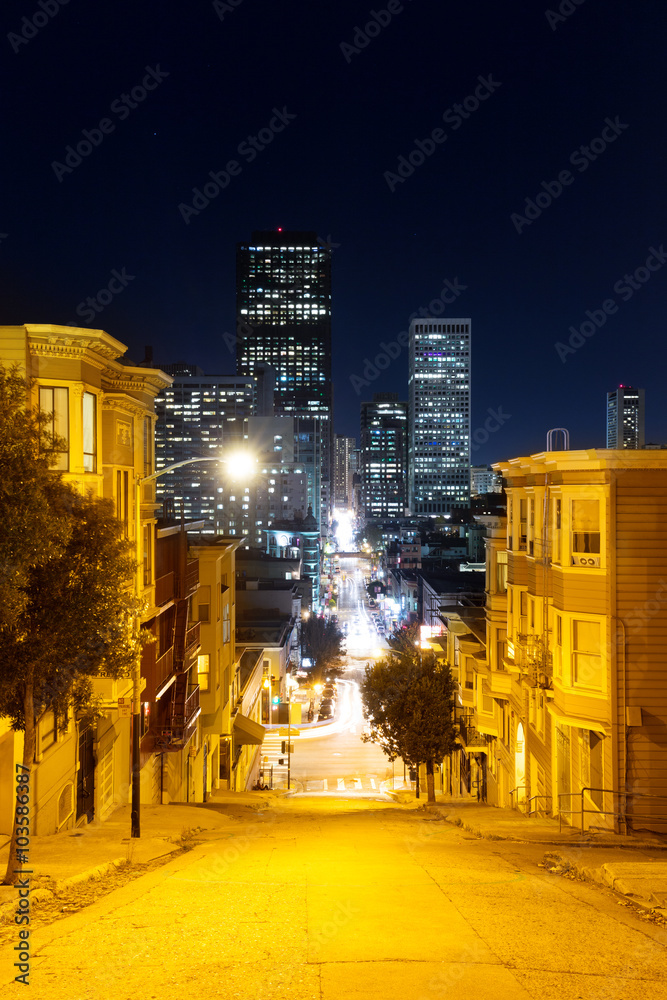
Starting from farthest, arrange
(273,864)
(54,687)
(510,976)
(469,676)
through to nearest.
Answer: (469,676) → (273,864) → (54,687) → (510,976)

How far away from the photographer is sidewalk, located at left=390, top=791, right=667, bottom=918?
1070 centimetres

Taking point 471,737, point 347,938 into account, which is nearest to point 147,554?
point 347,938

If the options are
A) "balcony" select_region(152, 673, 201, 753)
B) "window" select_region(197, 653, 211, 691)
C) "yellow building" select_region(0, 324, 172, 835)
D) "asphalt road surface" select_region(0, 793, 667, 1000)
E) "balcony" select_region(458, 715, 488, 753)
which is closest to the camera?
"asphalt road surface" select_region(0, 793, 667, 1000)

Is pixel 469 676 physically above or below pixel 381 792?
above

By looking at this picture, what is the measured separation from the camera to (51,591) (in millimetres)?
10312

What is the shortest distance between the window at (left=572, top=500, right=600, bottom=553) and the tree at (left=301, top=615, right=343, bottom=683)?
51.9 metres

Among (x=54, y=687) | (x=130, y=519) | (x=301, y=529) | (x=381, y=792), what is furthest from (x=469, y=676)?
(x=301, y=529)

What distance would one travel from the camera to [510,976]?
7188 millimetres

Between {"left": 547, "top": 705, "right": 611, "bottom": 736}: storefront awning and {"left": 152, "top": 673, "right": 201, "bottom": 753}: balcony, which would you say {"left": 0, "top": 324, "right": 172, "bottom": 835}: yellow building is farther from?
{"left": 547, "top": 705, "right": 611, "bottom": 736}: storefront awning

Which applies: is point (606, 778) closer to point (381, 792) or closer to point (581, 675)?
point (581, 675)

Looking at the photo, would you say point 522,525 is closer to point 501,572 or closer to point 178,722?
point 501,572

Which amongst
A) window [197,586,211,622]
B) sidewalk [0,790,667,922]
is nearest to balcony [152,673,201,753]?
sidewalk [0,790,667,922]

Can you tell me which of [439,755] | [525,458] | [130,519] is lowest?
[439,755]

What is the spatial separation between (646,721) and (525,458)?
27.8ft
